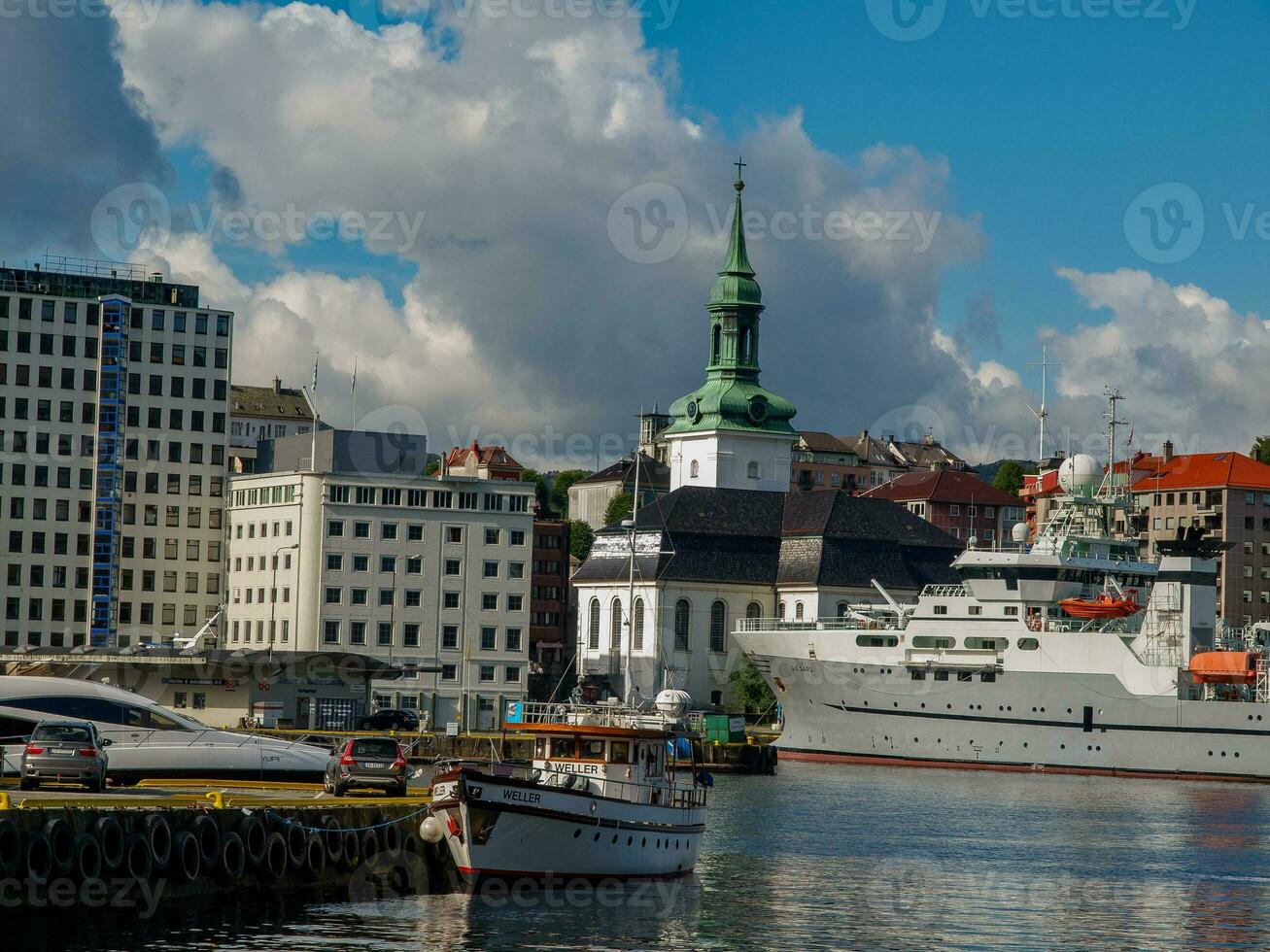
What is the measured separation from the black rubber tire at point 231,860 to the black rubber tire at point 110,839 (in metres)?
2.74

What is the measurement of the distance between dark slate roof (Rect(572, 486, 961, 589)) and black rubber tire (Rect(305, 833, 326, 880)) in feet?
352

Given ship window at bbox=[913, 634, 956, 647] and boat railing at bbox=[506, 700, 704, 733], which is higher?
ship window at bbox=[913, 634, 956, 647]

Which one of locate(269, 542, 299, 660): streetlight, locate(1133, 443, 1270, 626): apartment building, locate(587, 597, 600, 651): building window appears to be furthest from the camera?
locate(1133, 443, 1270, 626): apartment building

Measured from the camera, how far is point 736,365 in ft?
586

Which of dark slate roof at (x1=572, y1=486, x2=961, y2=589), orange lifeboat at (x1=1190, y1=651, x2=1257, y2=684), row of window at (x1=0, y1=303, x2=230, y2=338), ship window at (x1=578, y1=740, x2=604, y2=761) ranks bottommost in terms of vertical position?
ship window at (x1=578, y1=740, x2=604, y2=761)

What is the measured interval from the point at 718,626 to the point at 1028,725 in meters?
56.7

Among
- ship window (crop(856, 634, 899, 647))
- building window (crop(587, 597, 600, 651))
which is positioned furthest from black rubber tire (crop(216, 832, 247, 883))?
building window (crop(587, 597, 600, 651))

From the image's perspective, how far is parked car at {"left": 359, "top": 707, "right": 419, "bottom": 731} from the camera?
9162 cm

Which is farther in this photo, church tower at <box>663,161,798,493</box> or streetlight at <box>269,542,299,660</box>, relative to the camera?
church tower at <box>663,161,798,493</box>

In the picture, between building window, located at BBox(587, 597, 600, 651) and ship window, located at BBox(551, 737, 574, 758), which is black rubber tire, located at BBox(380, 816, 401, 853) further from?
building window, located at BBox(587, 597, 600, 651)

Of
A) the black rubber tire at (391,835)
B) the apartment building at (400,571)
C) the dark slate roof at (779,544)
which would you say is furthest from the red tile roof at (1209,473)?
the black rubber tire at (391,835)

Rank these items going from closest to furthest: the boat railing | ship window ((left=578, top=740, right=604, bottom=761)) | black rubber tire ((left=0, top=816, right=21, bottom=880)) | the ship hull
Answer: black rubber tire ((left=0, top=816, right=21, bottom=880)) < ship window ((left=578, top=740, right=604, bottom=761)) < the boat railing < the ship hull

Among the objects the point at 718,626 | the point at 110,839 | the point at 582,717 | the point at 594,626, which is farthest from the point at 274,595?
the point at 110,839

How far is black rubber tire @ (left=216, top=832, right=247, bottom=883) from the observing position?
121ft
